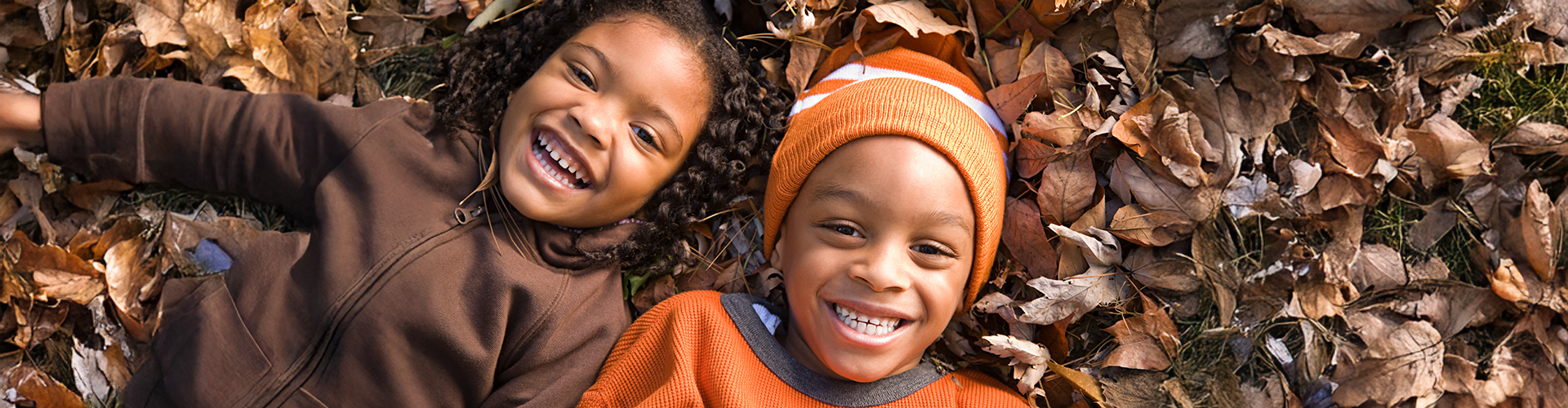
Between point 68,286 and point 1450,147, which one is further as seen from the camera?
point 68,286

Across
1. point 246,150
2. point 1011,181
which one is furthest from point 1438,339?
point 246,150

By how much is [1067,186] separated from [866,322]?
0.88 meters

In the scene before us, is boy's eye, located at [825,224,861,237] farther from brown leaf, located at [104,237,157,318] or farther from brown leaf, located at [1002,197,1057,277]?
brown leaf, located at [104,237,157,318]

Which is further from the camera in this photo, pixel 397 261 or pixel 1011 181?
pixel 1011 181

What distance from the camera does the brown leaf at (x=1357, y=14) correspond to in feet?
8.79

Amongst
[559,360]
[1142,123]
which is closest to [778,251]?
[559,360]


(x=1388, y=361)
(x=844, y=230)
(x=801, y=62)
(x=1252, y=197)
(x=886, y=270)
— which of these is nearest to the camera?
(x=886, y=270)

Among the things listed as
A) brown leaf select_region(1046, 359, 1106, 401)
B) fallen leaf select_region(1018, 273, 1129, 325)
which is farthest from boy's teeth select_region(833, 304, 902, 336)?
brown leaf select_region(1046, 359, 1106, 401)

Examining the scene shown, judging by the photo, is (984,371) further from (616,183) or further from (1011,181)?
(616,183)

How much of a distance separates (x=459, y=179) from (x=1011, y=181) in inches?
79.9

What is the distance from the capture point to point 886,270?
238cm

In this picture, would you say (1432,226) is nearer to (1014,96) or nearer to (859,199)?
(1014,96)

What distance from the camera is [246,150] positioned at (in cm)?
284

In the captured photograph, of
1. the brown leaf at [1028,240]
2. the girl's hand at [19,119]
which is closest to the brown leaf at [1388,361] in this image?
the brown leaf at [1028,240]
